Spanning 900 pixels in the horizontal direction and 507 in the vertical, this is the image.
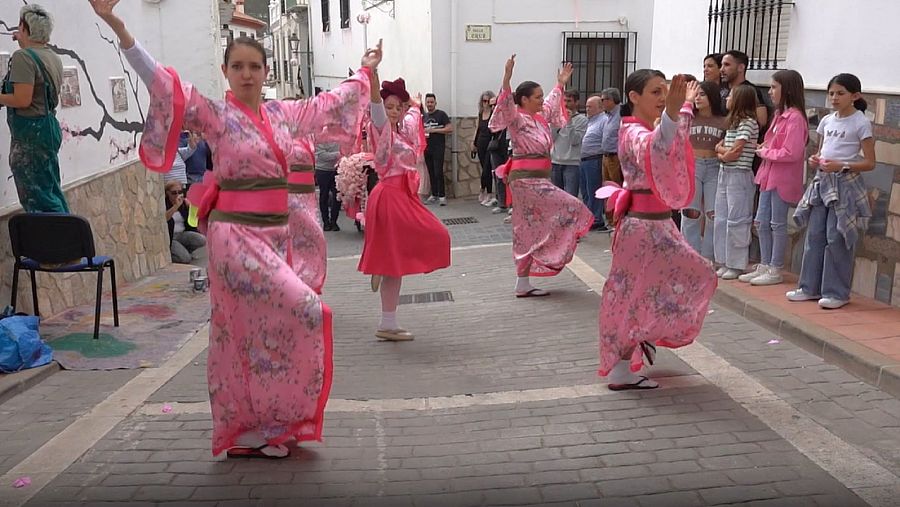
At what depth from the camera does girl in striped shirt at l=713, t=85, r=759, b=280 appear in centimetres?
713

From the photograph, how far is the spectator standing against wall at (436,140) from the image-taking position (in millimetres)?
14711

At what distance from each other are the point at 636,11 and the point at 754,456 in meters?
12.7

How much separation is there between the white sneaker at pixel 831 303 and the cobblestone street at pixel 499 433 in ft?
1.75

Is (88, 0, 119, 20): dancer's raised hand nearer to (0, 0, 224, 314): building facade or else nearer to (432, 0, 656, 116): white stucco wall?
(0, 0, 224, 314): building facade

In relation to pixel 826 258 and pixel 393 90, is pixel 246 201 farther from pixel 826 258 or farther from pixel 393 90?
pixel 826 258

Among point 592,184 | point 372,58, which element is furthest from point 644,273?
point 592,184

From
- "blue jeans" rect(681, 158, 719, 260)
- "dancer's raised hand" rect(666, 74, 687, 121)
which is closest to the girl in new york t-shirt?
"blue jeans" rect(681, 158, 719, 260)

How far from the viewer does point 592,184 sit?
36.2ft

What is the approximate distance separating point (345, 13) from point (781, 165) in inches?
683

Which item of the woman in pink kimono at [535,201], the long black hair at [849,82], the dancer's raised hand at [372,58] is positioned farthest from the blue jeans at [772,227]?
the dancer's raised hand at [372,58]

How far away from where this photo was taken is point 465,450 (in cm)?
406

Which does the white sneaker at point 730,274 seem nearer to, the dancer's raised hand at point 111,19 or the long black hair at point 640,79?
the long black hair at point 640,79

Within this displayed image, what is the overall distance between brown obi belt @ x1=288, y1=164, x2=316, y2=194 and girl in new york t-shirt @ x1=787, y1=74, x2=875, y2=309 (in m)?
3.66

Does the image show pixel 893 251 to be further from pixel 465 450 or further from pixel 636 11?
pixel 636 11
